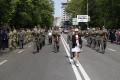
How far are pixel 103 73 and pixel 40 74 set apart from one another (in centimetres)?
242

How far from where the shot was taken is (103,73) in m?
16.1

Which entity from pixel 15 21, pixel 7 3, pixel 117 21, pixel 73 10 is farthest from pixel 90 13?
pixel 7 3

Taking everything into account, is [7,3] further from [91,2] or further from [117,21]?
[91,2]

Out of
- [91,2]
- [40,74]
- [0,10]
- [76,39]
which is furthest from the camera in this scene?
[91,2]

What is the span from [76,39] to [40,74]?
5024 millimetres

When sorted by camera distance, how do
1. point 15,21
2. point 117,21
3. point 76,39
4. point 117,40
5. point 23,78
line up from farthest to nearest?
point 117,21 < point 15,21 < point 117,40 < point 76,39 < point 23,78

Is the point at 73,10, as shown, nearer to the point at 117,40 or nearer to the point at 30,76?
the point at 117,40

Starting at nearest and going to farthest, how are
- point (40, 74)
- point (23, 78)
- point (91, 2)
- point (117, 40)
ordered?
point (23, 78) < point (40, 74) < point (117, 40) < point (91, 2)

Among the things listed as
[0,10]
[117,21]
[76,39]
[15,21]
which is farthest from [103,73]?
[117,21]

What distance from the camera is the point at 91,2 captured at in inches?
3971

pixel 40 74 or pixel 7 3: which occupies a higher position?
pixel 7 3

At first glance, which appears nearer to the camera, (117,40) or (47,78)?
(47,78)

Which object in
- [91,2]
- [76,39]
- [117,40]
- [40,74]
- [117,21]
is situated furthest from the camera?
[91,2]

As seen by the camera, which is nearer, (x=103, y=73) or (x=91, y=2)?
(x=103, y=73)
